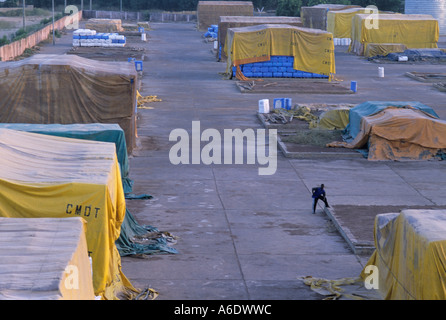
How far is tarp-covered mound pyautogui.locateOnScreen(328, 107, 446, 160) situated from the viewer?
86.6ft

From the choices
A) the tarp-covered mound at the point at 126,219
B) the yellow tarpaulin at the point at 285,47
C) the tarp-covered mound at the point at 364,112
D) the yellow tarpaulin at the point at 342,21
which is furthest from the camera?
the yellow tarpaulin at the point at 342,21

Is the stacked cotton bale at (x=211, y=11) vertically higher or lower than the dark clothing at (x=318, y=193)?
higher

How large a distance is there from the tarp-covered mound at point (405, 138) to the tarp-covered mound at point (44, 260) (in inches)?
666

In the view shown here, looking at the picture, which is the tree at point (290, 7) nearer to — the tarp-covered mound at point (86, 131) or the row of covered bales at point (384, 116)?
the row of covered bales at point (384, 116)

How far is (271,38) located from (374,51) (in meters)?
18.3

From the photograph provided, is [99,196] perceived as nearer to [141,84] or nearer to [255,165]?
[255,165]

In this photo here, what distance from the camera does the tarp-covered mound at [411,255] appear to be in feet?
37.5

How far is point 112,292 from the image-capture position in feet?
43.5

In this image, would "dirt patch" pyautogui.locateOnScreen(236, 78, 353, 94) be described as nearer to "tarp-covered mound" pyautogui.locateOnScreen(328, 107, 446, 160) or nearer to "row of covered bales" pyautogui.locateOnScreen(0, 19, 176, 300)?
"tarp-covered mound" pyautogui.locateOnScreen(328, 107, 446, 160)

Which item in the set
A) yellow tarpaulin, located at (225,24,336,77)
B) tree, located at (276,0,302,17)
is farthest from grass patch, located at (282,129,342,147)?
A: tree, located at (276,0,302,17)

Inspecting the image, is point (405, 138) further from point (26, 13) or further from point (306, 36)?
point (26, 13)

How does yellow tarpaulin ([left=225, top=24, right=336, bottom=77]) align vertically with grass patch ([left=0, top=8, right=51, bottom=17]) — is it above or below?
above

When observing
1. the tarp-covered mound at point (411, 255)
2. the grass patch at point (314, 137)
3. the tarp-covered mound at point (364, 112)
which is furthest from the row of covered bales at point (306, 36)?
the tarp-covered mound at point (411, 255)

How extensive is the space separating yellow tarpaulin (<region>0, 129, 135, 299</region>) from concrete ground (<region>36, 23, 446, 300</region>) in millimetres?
1472
